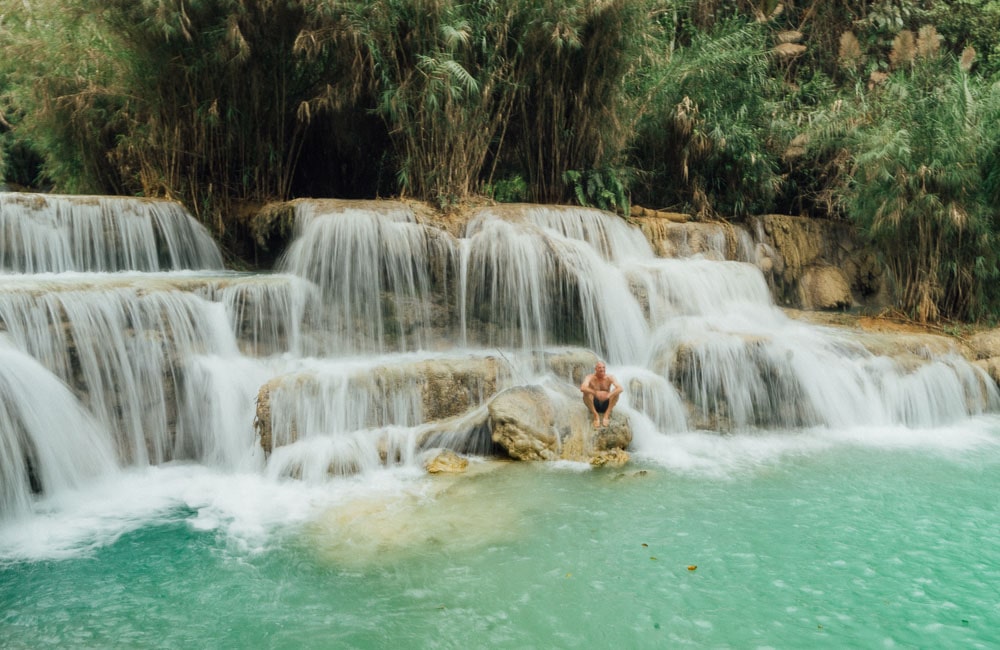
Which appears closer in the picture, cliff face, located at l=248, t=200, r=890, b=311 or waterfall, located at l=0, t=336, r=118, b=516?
waterfall, located at l=0, t=336, r=118, b=516

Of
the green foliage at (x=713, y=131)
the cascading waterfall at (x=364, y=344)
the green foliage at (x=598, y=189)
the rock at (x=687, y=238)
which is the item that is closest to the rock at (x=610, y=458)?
the cascading waterfall at (x=364, y=344)

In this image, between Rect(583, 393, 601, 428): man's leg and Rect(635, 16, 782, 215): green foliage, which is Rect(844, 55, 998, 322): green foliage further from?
Rect(583, 393, 601, 428): man's leg

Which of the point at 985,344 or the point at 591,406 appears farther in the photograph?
the point at 985,344

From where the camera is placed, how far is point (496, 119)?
9.67 metres

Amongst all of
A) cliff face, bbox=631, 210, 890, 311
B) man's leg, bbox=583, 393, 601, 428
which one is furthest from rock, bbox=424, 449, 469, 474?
cliff face, bbox=631, 210, 890, 311

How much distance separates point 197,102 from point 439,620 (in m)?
8.38

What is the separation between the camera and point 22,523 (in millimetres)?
4668

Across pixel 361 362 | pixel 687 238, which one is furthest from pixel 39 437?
pixel 687 238

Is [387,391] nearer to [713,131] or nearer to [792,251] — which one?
[713,131]

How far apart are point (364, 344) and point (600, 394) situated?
2903mm

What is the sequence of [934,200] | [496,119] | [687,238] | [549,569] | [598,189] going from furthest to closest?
[687,238]
[598,189]
[496,119]
[934,200]
[549,569]

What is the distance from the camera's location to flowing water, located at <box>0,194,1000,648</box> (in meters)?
3.58

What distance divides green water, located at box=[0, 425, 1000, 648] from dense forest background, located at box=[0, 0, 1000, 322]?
5.11 metres

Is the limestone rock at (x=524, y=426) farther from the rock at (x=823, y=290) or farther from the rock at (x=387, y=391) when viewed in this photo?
the rock at (x=823, y=290)
